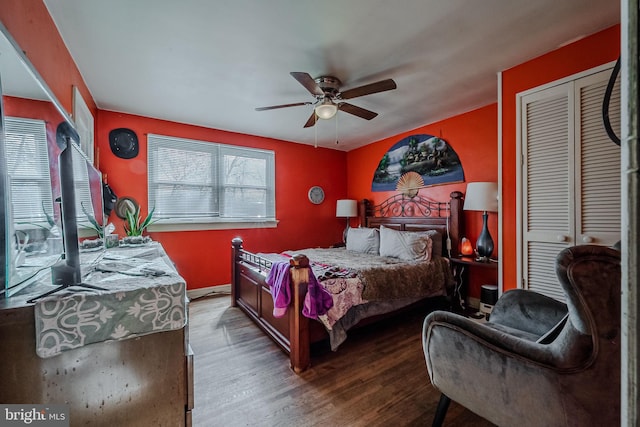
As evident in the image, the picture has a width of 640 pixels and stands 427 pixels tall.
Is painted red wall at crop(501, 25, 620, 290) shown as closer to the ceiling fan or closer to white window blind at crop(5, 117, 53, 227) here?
the ceiling fan

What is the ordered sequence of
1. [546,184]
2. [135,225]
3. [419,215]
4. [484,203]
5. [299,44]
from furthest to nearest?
[419,215], [135,225], [484,203], [546,184], [299,44]

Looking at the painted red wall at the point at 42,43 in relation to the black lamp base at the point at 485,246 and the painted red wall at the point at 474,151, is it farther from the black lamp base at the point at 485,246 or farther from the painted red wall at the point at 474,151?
the painted red wall at the point at 474,151

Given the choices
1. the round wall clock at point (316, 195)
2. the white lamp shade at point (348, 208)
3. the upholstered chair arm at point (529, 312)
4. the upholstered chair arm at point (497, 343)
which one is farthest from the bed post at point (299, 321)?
the round wall clock at point (316, 195)

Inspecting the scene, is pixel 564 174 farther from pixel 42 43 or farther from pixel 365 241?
pixel 42 43

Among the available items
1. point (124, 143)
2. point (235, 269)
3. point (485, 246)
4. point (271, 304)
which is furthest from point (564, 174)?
point (124, 143)

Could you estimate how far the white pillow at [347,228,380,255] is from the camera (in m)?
3.66

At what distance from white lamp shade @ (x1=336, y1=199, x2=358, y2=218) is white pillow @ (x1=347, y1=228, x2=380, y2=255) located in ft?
2.28

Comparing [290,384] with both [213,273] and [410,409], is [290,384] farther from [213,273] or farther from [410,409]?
[213,273]

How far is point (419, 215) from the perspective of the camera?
3883 millimetres

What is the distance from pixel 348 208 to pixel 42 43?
12.8 feet

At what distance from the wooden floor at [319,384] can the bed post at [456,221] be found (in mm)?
1251

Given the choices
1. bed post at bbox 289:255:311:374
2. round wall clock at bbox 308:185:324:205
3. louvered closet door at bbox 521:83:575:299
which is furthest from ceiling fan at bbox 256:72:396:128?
round wall clock at bbox 308:185:324:205

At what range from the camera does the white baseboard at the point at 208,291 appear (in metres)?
3.60

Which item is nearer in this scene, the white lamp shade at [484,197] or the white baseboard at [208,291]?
the white lamp shade at [484,197]
